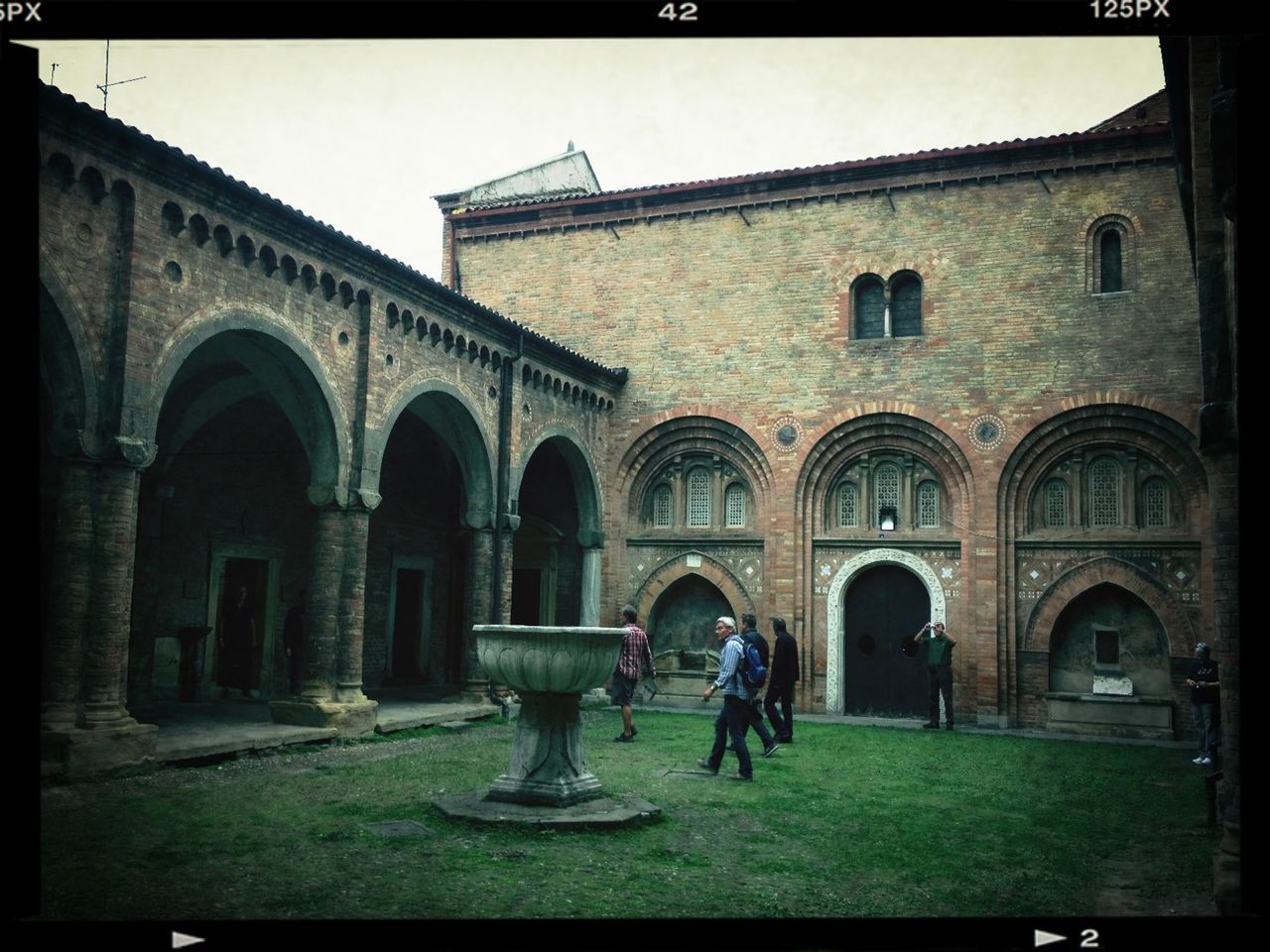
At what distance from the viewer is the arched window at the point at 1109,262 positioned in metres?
17.0

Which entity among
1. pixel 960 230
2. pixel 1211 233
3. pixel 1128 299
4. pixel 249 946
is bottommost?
pixel 249 946

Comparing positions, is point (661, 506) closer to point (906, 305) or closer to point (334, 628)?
point (906, 305)

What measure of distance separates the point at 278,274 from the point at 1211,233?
9.34 metres

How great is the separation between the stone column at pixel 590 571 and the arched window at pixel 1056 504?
7728mm

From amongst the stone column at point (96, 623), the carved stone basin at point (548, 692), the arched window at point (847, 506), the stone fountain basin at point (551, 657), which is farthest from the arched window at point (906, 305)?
the stone column at point (96, 623)

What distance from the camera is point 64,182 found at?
9344 millimetres

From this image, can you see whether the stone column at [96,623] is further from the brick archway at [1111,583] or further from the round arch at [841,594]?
the brick archway at [1111,583]

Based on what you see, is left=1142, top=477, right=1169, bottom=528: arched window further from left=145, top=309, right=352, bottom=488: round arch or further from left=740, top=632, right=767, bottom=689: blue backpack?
left=145, top=309, right=352, bottom=488: round arch

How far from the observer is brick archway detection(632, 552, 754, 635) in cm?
1902

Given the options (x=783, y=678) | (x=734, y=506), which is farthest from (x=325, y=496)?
(x=734, y=506)

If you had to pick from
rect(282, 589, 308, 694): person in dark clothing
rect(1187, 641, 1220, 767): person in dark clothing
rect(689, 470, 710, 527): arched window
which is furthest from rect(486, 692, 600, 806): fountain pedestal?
rect(689, 470, 710, 527): arched window

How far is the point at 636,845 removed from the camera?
729cm

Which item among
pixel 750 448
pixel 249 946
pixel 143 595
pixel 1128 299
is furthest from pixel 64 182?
pixel 1128 299

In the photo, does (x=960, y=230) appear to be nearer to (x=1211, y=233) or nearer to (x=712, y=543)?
(x=712, y=543)
